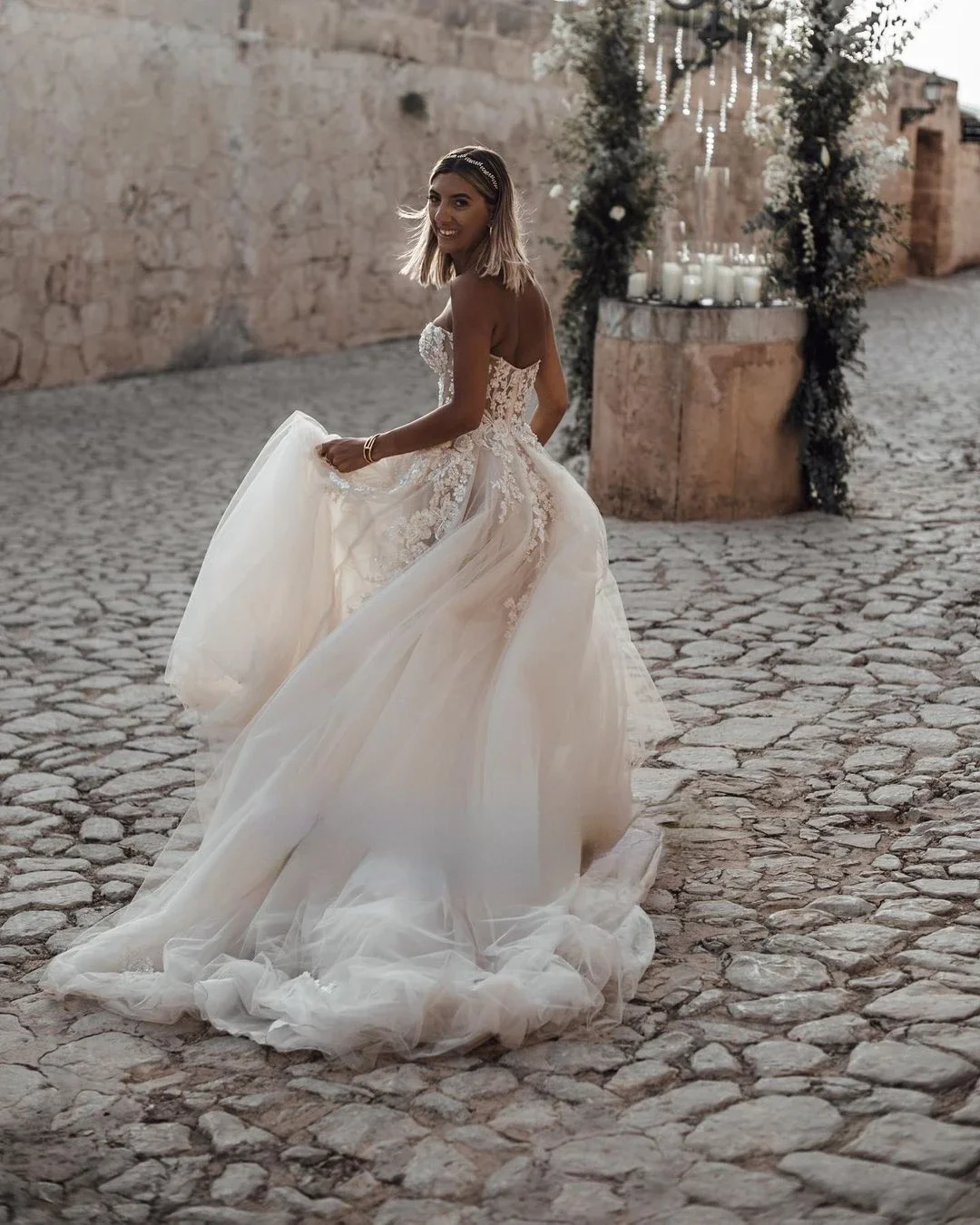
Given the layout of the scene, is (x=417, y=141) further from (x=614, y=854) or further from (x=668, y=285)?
(x=614, y=854)

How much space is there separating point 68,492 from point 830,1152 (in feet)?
22.1

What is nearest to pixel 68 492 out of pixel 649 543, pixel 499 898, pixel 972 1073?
pixel 649 543

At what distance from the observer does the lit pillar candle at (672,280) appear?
26.9ft

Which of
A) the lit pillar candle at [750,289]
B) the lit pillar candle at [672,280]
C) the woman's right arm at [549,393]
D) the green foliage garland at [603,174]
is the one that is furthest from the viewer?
the green foliage garland at [603,174]

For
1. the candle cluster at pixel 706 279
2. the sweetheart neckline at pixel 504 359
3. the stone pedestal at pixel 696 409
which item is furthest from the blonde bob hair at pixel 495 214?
the candle cluster at pixel 706 279

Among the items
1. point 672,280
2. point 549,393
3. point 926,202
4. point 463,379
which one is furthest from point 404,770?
point 926,202

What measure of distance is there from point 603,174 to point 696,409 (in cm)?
180

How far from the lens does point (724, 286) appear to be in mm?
8164

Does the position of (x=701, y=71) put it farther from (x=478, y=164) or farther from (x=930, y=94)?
(x=478, y=164)

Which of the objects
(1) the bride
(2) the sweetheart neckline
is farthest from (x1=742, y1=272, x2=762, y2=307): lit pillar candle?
(2) the sweetheart neckline

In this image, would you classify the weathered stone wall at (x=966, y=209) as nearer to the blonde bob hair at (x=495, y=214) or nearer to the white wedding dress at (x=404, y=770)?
the white wedding dress at (x=404, y=770)

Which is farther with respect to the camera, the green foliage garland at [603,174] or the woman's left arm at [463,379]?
the green foliage garland at [603,174]

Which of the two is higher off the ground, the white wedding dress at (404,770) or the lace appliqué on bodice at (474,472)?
the lace appliqué on bodice at (474,472)

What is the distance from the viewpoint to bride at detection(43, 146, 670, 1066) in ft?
10.6
